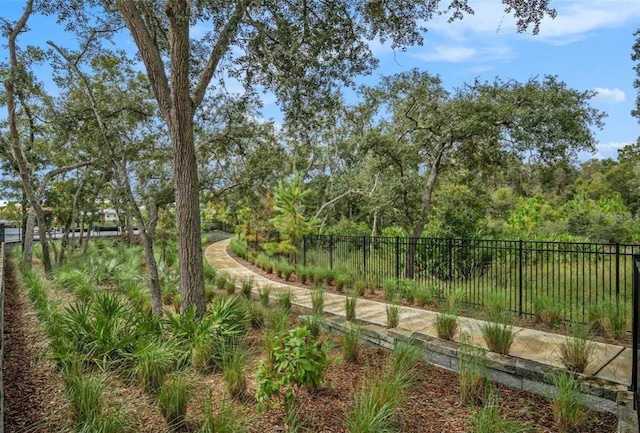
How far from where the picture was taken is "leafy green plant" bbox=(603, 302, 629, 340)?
527cm

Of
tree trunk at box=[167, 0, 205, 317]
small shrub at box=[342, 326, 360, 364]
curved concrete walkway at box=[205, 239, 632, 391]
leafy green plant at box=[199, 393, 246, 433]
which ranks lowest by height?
curved concrete walkway at box=[205, 239, 632, 391]

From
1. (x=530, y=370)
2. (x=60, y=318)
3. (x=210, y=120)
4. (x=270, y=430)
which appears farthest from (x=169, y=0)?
(x=530, y=370)

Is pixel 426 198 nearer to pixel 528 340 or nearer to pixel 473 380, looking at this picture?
pixel 528 340

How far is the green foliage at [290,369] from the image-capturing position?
3.16 metres

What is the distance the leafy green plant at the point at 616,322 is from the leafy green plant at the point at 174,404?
5.57 m

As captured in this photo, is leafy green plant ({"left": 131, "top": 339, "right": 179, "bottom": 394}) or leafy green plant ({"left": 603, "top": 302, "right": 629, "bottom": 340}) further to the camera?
leafy green plant ({"left": 603, "top": 302, "right": 629, "bottom": 340})

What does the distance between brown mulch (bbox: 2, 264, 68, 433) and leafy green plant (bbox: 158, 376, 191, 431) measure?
2.47 feet

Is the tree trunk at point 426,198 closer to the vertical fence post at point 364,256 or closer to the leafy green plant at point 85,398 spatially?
the vertical fence post at point 364,256

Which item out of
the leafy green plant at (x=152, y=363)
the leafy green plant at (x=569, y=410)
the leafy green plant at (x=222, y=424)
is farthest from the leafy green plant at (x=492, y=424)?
the leafy green plant at (x=152, y=363)

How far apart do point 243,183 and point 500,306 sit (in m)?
6.49

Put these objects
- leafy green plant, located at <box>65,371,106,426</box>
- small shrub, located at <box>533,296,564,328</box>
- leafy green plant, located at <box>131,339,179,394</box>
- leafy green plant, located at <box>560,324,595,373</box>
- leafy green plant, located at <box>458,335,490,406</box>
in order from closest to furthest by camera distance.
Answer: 1. leafy green plant, located at <box>65,371,106,426</box>
2. leafy green plant, located at <box>458,335,490,406</box>
3. leafy green plant, located at <box>131,339,179,394</box>
4. leafy green plant, located at <box>560,324,595,373</box>
5. small shrub, located at <box>533,296,564,328</box>

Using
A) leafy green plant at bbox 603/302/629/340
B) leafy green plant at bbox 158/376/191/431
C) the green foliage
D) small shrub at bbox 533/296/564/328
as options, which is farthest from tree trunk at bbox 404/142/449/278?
leafy green plant at bbox 158/376/191/431

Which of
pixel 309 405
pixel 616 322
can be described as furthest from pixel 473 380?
pixel 616 322

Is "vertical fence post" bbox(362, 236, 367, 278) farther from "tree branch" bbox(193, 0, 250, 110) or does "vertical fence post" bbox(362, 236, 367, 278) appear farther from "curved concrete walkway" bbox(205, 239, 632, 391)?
"tree branch" bbox(193, 0, 250, 110)
